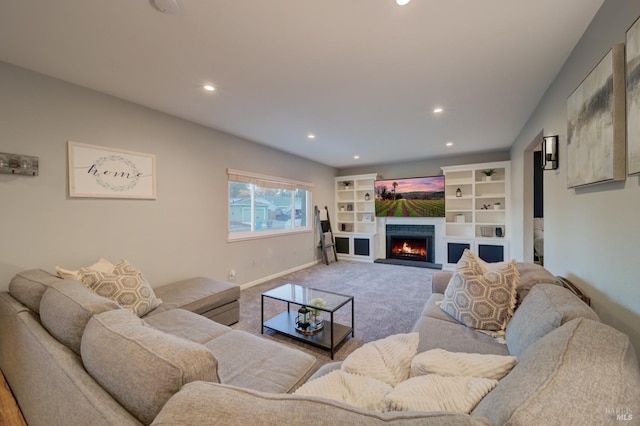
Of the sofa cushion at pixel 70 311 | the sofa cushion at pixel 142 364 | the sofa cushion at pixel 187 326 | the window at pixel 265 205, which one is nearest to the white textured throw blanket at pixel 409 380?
the sofa cushion at pixel 142 364

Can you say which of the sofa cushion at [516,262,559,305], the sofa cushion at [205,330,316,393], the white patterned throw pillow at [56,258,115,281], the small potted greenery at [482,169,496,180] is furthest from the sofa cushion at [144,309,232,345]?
the small potted greenery at [482,169,496,180]

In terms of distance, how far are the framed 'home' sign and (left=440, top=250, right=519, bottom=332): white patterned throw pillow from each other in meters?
3.35

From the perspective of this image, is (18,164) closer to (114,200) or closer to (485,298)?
(114,200)

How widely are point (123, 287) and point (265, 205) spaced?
9.33ft

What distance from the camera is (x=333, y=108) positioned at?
2.90 metres

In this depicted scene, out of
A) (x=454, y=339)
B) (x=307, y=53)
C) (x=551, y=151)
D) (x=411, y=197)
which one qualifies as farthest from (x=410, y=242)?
(x=307, y=53)

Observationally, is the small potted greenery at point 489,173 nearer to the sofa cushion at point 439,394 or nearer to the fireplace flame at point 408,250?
the fireplace flame at point 408,250

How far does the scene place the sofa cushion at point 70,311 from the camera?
1.10 m

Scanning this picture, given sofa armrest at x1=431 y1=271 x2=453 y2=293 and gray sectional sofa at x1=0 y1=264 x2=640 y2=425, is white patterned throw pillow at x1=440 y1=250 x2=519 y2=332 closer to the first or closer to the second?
gray sectional sofa at x1=0 y1=264 x2=640 y2=425

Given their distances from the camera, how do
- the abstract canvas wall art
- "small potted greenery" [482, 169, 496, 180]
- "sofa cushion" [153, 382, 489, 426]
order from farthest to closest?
"small potted greenery" [482, 169, 496, 180], the abstract canvas wall art, "sofa cushion" [153, 382, 489, 426]

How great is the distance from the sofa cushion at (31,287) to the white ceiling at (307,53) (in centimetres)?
170

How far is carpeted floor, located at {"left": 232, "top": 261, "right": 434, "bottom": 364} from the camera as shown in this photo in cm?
257

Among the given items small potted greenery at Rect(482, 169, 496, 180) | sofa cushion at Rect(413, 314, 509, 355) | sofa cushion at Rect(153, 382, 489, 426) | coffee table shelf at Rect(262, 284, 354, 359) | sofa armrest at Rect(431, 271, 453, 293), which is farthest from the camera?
small potted greenery at Rect(482, 169, 496, 180)

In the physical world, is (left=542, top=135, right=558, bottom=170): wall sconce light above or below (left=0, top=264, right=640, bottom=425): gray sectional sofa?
above
